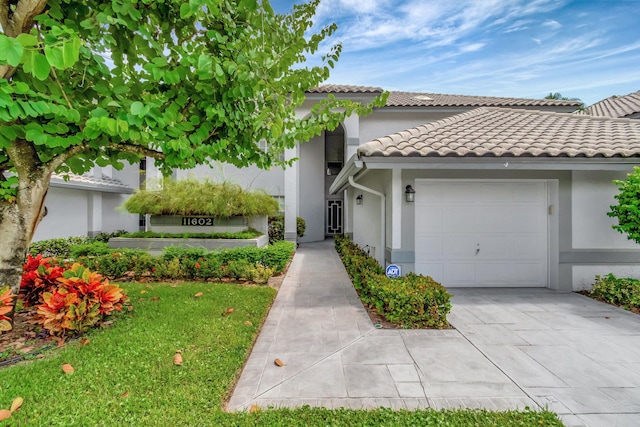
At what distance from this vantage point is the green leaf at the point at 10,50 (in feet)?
6.26

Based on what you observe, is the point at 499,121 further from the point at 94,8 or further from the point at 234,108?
the point at 94,8

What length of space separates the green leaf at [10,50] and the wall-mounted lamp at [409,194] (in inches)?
225

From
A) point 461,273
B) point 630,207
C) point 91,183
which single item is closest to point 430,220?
point 461,273

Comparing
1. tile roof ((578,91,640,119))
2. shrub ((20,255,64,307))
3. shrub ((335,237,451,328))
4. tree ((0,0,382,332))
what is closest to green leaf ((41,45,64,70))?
A: tree ((0,0,382,332))

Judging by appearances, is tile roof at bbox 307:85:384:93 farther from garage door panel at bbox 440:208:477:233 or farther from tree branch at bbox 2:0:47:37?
tree branch at bbox 2:0:47:37

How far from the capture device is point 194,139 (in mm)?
3586

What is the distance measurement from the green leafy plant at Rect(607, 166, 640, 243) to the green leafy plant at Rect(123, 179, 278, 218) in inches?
359

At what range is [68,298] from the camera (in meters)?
3.81

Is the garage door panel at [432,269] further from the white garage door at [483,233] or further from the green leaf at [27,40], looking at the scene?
the green leaf at [27,40]

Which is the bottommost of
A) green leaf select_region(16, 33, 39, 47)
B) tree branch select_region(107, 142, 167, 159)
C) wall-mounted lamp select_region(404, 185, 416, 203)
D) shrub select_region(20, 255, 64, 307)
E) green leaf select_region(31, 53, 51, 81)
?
shrub select_region(20, 255, 64, 307)

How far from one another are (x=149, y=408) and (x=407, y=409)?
94.6 inches

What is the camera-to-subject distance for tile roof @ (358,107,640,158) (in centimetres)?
532

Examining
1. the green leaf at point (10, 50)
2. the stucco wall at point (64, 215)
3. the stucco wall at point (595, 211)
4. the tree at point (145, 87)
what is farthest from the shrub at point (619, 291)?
the stucco wall at point (64, 215)

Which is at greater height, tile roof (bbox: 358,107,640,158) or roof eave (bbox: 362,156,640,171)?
tile roof (bbox: 358,107,640,158)
